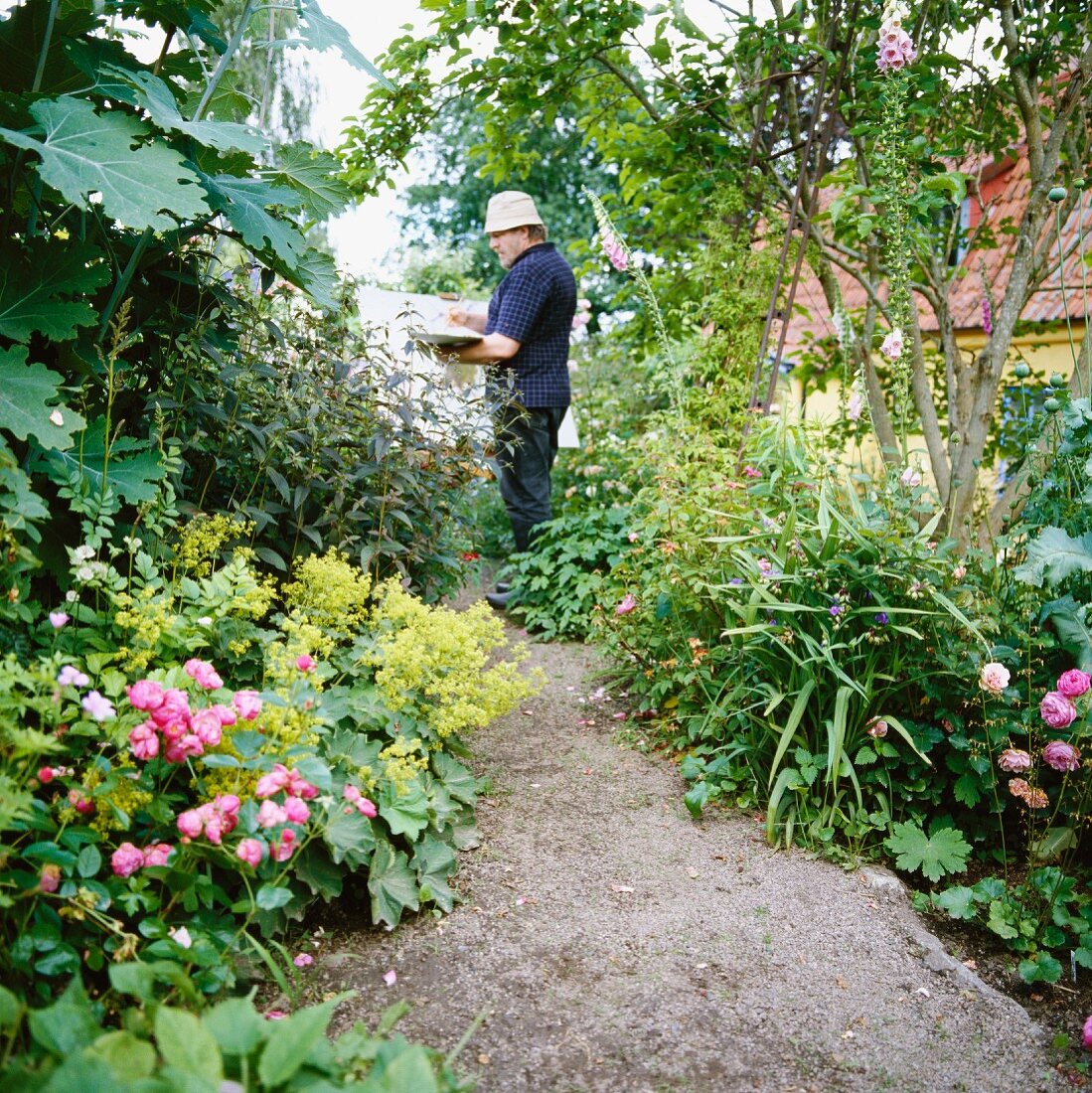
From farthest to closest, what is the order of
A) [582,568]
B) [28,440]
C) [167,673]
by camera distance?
1. [582,568]
2. [28,440]
3. [167,673]

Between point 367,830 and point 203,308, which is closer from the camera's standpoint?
point 367,830

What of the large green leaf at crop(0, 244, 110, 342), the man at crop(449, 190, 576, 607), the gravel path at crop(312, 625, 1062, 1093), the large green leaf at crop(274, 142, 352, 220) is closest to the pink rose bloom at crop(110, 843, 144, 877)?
the gravel path at crop(312, 625, 1062, 1093)

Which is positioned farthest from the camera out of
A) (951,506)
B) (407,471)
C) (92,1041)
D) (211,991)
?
(951,506)

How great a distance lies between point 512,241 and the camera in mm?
4793

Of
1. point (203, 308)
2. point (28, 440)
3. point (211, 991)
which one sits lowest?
point (211, 991)

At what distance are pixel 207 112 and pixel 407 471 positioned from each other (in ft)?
3.86

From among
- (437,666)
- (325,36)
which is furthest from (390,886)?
(325,36)

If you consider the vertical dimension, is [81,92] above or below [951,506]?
above

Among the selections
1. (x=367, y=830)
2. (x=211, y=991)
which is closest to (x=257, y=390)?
(x=367, y=830)

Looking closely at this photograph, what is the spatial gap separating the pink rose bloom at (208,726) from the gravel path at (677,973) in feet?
2.03

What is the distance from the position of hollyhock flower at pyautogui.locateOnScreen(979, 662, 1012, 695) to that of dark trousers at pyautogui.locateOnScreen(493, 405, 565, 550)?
294 cm

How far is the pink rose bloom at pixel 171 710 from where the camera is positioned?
1.53 meters

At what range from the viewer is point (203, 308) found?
2.52 m

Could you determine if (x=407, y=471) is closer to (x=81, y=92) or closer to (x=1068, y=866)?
(x=81, y=92)
